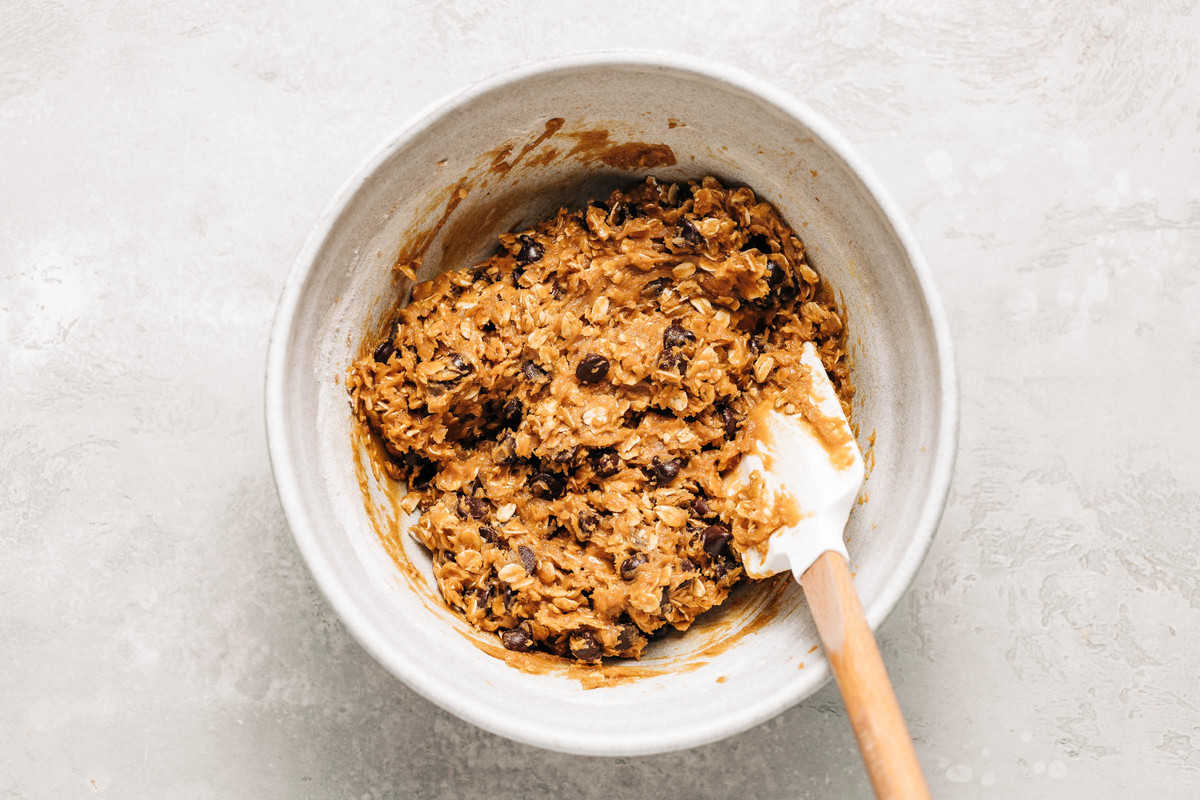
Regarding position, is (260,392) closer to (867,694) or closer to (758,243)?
(758,243)

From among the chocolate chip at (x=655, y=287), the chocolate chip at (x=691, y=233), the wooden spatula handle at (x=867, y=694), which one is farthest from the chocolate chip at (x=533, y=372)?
the wooden spatula handle at (x=867, y=694)

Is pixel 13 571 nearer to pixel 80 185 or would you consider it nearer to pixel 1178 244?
pixel 80 185

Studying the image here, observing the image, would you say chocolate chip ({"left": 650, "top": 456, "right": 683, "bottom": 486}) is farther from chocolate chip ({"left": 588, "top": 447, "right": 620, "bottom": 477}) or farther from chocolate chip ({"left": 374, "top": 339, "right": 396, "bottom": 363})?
chocolate chip ({"left": 374, "top": 339, "right": 396, "bottom": 363})

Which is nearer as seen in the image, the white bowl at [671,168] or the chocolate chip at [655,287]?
the white bowl at [671,168]

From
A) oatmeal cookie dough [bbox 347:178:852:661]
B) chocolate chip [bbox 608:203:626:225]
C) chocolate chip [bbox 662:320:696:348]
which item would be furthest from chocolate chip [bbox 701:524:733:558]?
chocolate chip [bbox 608:203:626:225]

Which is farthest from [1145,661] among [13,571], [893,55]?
[13,571]

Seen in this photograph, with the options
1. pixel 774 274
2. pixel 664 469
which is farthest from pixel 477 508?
pixel 774 274

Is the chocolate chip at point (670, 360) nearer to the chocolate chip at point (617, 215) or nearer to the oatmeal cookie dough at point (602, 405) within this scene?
the oatmeal cookie dough at point (602, 405)
